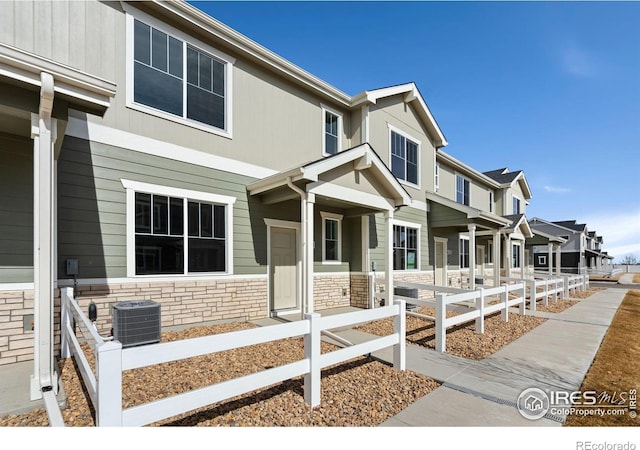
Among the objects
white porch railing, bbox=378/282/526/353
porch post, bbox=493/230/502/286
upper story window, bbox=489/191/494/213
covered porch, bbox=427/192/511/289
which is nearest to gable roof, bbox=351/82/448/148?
covered porch, bbox=427/192/511/289

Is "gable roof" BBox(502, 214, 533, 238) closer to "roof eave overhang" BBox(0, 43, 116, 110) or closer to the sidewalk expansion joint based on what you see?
the sidewalk expansion joint

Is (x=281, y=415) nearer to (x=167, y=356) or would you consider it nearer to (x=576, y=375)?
(x=167, y=356)

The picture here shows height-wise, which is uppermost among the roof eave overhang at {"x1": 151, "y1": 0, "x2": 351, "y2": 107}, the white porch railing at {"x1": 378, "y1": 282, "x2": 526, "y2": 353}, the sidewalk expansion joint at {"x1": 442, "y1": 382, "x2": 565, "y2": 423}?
the roof eave overhang at {"x1": 151, "y1": 0, "x2": 351, "y2": 107}

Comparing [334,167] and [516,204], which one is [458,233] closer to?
[334,167]

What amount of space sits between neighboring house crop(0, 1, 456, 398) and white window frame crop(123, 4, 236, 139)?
28 millimetres

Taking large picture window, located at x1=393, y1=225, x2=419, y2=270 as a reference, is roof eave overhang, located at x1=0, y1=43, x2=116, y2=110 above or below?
above

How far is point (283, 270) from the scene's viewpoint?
889 centimetres

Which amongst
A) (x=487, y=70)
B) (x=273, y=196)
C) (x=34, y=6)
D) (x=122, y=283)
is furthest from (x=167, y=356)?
(x=487, y=70)

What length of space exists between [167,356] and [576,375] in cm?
580

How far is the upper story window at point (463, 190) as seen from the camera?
1697cm

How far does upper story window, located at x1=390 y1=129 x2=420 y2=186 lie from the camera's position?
1198 cm

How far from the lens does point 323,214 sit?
9.82 m

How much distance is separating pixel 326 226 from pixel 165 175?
16.1ft

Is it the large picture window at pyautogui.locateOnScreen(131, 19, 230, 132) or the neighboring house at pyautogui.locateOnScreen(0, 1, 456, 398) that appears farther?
the large picture window at pyautogui.locateOnScreen(131, 19, 230, 132)
